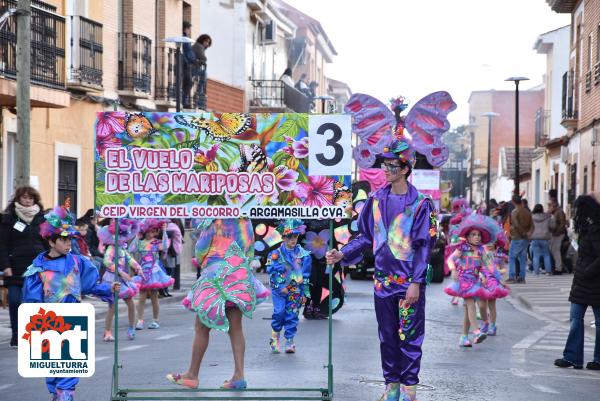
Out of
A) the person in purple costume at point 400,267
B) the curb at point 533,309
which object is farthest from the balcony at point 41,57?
the person in purple costume at point 400,267

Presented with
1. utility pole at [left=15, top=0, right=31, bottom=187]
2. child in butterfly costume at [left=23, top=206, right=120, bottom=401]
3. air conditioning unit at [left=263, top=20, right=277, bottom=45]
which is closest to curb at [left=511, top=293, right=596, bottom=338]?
utility pole at [left=15, top=0, right=31, bottom=187]

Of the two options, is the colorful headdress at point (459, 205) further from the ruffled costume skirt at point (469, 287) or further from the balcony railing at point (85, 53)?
the balcony railing at point (85, 53)

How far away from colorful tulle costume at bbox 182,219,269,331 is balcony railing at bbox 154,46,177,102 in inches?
883

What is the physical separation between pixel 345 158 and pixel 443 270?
19.4 meters

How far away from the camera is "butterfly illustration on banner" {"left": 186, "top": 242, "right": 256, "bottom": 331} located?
9.64 metres

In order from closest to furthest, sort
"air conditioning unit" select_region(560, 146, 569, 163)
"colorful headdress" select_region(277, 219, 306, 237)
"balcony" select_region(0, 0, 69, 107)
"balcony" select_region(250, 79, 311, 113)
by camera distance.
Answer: "colorful headdress" select_region(277, 219, 306, 237), "balcony" select_region(0, 0, 69, 107), "air conditioning unit" select_region(560, 146, 569, 163), "balcony" select_region(250, 79, 311, 113)

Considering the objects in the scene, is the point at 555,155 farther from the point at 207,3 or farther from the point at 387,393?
the point at 387,393

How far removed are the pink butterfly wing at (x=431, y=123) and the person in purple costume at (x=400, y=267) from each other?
1602cm

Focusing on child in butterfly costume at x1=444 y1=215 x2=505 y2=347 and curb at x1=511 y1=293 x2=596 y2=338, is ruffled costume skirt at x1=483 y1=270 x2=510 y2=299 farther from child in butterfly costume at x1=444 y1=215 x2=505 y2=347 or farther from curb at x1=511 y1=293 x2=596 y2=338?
curb at x1=511 y1=293 x2=596 y2=338

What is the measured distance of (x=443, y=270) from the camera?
28.2 m

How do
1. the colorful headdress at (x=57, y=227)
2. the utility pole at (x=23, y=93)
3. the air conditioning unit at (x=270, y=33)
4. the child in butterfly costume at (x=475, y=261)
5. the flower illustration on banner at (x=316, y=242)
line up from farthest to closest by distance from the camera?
the air conditioning unit at (x=270, y=33) < the utility pole at (x=23, y=93) < the flower illustration on banner at (x=316, y=242) < the child in butterfly costume at (x=475, y=261) < the colorful headdress at (x=57, y=227)

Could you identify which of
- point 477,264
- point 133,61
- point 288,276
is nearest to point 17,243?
point 288,276

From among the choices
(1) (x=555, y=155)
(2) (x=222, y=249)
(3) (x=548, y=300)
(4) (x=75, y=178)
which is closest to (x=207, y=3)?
(1) (x=555, y=155)

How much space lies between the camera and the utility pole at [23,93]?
1752cm
